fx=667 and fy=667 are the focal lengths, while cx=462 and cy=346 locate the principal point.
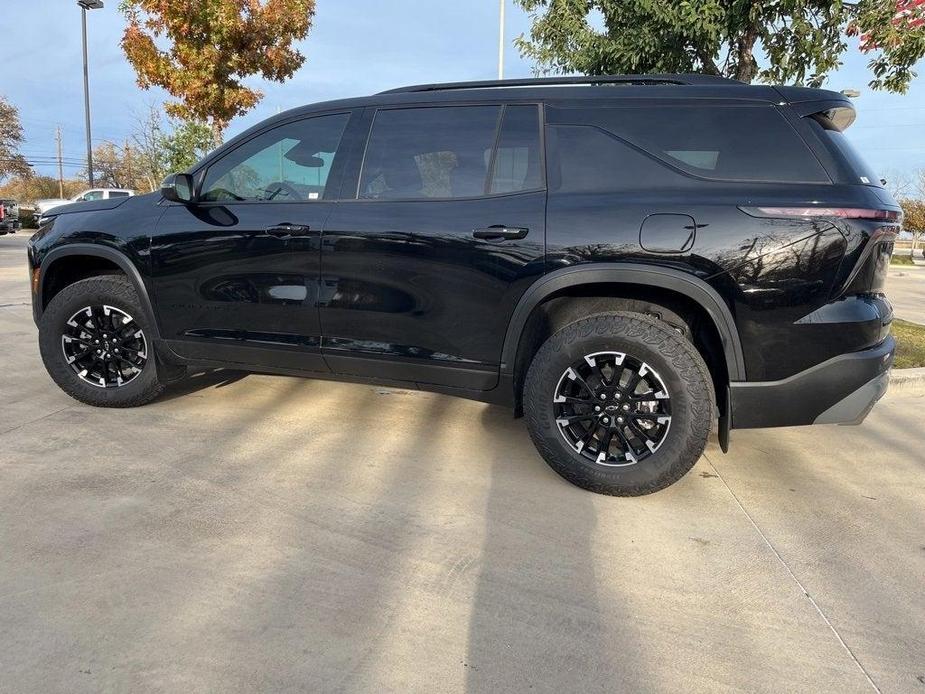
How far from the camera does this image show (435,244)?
135 inches

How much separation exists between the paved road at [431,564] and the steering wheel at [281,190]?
1417mm

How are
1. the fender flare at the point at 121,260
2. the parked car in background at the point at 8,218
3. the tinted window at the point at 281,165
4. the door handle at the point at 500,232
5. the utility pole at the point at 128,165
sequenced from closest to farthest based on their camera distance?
the door handle at the point at 500,232
the tinted window at the point at 281,165
the fender flare at the point at 121,260
the parked car in background at the point at 8,218
the utility pole at the point at 128,165

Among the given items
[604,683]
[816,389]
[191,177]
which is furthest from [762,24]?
[604,683]

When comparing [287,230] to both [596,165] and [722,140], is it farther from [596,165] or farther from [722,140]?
[722,140]

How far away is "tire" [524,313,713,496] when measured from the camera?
3107mm

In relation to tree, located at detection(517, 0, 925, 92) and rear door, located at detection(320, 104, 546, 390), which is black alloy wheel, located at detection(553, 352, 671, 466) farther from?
tree, located at detection(517, 0, 925, 92)

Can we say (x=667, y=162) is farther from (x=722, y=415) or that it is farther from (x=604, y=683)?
(x=604, y=683)

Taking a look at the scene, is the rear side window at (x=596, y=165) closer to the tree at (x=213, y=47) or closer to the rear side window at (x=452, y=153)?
the rear side window at (x=452, y=153)

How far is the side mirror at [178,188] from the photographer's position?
391 cm

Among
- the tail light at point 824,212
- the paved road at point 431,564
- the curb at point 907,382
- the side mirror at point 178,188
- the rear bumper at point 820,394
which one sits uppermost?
the side mirror at point 178,188

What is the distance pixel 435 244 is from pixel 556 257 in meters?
0.63

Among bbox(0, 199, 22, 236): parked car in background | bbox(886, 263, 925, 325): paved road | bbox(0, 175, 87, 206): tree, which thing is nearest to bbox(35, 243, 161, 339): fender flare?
bbox(886, 263, 925, 325): paved road

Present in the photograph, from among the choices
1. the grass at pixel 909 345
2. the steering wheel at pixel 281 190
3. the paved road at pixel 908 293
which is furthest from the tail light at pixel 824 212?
the paved road at pixel 908 293

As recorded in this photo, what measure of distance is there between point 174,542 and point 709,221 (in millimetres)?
2686
